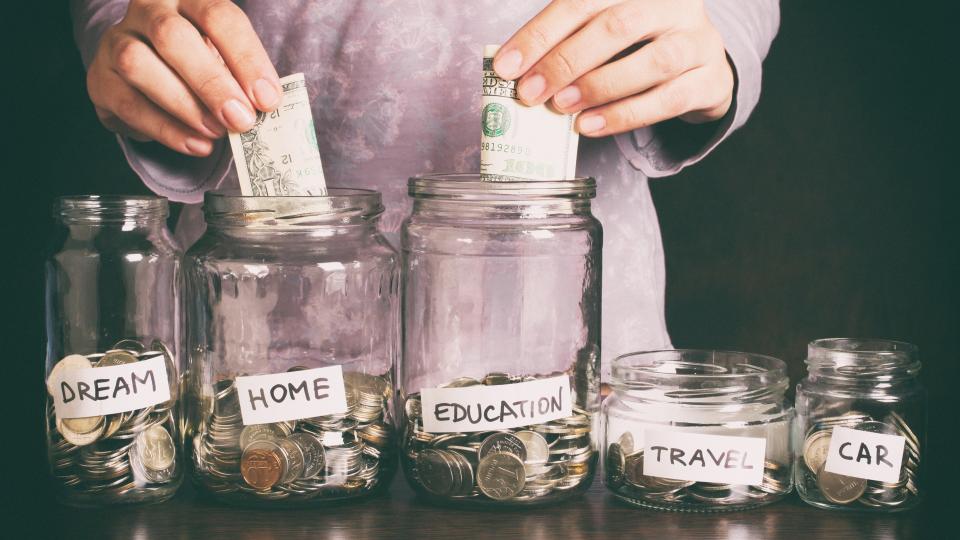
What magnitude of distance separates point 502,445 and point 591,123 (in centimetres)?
38

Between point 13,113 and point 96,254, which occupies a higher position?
point 13,113

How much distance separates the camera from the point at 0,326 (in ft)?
7.50

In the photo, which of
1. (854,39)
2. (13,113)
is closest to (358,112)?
(13,113)

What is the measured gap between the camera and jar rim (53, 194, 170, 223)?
104 cm

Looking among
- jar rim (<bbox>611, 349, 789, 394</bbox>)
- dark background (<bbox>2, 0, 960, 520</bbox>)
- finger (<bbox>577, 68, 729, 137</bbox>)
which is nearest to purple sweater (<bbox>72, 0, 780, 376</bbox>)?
finger (<bbox>577, 68, 729, 137</bbox>)

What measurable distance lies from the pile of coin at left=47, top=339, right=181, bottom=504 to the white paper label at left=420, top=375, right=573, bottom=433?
0.86 feet

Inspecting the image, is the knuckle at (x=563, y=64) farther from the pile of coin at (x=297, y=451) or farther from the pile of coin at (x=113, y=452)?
the pile of coin at (x=113, y=452)

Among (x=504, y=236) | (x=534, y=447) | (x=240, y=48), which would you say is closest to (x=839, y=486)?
(x=534, y=447)

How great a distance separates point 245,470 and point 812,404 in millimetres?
541

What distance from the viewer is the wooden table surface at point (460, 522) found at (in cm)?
93

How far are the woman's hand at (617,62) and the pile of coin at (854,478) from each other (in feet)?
1.27

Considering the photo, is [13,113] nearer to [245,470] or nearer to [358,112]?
[358,112]

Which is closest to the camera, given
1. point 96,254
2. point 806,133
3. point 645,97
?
point 96,254

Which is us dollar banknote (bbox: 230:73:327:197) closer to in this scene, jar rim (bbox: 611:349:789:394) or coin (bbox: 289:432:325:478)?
coin (bbox: 289:432:325:478)
